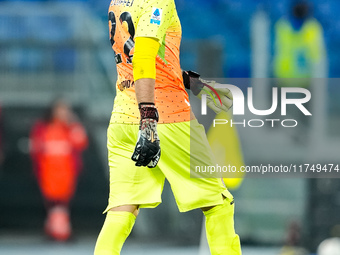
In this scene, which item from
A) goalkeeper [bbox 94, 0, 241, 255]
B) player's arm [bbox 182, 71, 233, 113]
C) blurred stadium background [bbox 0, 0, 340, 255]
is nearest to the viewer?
goalkeeper [bbox 94, 0, 241, 255]

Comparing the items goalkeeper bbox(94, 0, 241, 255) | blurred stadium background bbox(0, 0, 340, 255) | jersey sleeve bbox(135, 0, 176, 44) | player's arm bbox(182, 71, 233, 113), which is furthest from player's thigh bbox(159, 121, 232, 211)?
blurred stadium background bbox(0, 0, 340, 255)

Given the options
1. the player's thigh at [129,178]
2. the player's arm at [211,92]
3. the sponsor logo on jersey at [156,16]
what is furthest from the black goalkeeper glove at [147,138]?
the player's arm at [211,92]

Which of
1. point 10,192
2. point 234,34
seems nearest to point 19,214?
point 10,192

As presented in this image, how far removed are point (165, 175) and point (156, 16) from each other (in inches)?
27.5

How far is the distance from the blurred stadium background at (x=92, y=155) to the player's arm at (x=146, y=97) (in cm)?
448

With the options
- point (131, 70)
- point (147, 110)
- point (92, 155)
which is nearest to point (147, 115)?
point (147, 110)

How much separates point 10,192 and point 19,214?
26 cm

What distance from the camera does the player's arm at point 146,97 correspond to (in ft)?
10.3

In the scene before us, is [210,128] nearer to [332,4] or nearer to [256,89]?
[256,89]

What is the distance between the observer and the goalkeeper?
3.31 metres

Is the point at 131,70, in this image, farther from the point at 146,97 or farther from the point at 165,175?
the point at 165,175

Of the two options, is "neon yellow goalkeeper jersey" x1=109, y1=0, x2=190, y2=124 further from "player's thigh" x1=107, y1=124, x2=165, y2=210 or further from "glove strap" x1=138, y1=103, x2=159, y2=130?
"glove strap" x1=138, y1=103, x2=159, y2=130

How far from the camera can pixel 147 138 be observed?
317cm

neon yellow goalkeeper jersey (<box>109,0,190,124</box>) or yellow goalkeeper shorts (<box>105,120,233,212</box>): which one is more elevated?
neon yellow goalkeeper jersey (<box>109,0,190,124</box>)
